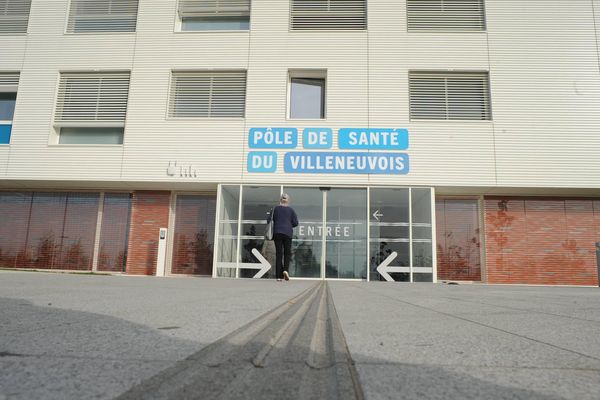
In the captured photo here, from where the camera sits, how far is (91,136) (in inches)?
494

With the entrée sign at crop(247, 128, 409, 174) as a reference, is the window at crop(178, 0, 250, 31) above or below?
above

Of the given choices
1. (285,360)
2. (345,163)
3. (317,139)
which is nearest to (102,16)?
(317,139)

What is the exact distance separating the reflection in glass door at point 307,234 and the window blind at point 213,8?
243 inches

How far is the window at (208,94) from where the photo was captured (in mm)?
12484

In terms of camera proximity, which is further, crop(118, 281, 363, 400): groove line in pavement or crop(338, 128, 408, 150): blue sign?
crop(338, 128, 408, 150): blue sign

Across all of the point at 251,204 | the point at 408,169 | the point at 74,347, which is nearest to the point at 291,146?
the point at 251,204

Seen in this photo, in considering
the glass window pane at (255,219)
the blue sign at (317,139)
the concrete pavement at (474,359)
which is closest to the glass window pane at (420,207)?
the blue sign at (317,139)

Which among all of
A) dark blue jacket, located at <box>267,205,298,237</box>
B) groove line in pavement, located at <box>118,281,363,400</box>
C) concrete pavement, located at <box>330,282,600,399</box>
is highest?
dark blue jacket, located at <box>267,205,298,237</box>

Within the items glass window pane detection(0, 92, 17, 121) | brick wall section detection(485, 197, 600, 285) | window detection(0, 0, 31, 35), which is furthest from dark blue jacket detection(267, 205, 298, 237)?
window detection(0, 0, 31, 35)

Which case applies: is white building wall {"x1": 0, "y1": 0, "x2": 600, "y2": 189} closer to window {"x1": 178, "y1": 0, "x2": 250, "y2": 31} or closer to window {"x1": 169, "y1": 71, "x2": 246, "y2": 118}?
window {"x1": 169, "y1": 71, "x2": 246, "y2": 118}

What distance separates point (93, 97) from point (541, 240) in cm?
1430

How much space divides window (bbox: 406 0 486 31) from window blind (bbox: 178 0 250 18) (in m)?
5.27

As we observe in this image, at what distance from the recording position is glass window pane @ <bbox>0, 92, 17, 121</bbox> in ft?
43.4

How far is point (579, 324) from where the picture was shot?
2.07 metres
